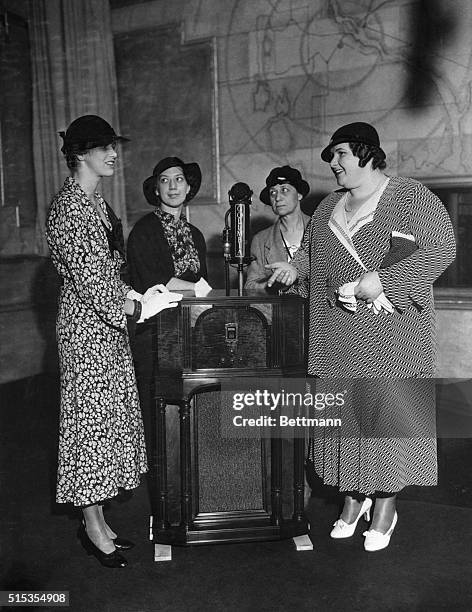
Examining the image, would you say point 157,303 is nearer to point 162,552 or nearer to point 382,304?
point 382,304

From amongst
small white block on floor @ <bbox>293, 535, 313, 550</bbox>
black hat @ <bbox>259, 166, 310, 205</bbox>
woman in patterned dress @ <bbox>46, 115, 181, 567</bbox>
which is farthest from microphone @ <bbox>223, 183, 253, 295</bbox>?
small white block on floor @ <bbox>293, 535, 313, 550</bbox>

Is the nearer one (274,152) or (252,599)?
(252,599)

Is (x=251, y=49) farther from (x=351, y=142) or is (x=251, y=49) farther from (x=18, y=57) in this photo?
(x=351, y=142)

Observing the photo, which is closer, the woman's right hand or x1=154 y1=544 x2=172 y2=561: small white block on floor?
x1=154 y1=544 x2=172 y2=561: small white block on floor

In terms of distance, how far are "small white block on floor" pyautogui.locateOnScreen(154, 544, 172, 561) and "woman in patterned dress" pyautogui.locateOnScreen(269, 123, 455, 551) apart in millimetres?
679

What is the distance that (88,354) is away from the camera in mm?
2180

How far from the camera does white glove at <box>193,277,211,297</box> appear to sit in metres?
2.39

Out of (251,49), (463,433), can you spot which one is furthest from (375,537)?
(251,49)

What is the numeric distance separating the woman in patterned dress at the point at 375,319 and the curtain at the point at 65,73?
2.87 m

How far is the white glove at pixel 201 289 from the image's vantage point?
2.39 m

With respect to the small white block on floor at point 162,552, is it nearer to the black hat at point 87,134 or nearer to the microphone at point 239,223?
the microphone at point 239,223

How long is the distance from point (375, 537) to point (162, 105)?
353 centimetres

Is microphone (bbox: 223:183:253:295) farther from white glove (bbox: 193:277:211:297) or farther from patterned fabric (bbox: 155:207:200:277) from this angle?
patterned fabric (bbox: 155:207:200:277)

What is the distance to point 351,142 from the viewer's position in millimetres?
2227
